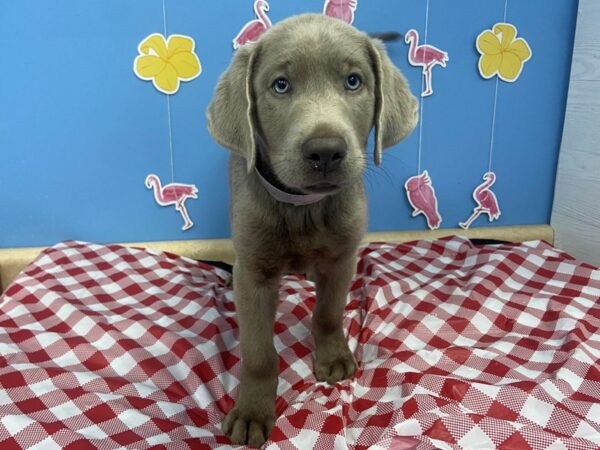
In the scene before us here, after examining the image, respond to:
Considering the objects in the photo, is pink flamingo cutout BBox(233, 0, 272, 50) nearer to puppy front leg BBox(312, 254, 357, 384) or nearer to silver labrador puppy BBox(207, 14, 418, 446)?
silver labrador puppy BBox(207, 14, 418, 446)

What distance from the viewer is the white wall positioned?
2.41 meters

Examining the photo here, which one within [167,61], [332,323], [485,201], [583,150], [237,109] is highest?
[167,61]

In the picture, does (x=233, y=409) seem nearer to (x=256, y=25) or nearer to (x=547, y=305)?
(x=547, y=305)

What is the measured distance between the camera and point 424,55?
7.94 ft

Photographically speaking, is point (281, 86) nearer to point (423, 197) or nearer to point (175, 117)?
point (175, 117)

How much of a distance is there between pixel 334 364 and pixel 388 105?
2.78ft

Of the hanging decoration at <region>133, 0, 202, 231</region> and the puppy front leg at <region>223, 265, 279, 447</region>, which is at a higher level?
the hanging decoration at <region>133, 0, 202, 231</region>

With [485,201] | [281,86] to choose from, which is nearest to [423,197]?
[485,201]

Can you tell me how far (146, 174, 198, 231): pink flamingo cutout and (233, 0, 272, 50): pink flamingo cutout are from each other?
0.75 m

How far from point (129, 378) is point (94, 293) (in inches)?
25.1

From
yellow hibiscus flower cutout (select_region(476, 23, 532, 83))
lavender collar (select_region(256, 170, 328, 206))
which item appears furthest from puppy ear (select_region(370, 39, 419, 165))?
yellow hibiscus flower cutout (select_region(476, 23, 532, 83))

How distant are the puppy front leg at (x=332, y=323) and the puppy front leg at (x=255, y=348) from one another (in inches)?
7.9

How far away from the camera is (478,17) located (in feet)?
7.95

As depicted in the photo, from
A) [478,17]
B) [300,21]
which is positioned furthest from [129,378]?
[478,17]
